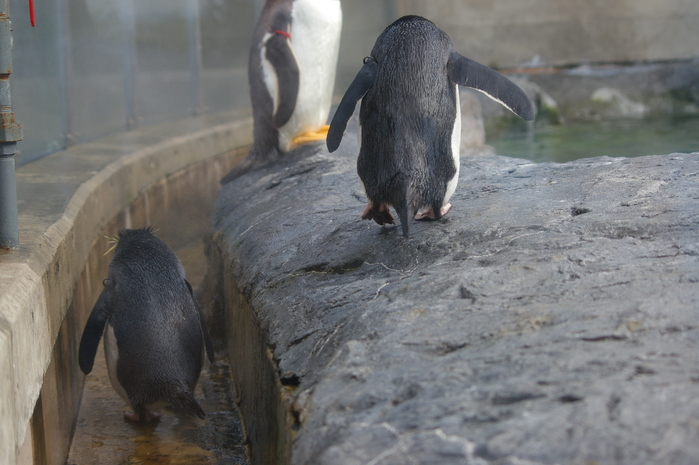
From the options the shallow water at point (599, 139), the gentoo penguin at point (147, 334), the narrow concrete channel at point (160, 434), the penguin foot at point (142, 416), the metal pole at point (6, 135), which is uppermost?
the metal pole at point (6, 135)

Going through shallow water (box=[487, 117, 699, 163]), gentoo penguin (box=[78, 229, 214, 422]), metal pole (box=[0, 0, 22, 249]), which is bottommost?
gentoo penguin (box=[78, 229, 214, 422])

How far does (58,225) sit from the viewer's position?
9.12ft

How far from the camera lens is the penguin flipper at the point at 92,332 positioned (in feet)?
8.63

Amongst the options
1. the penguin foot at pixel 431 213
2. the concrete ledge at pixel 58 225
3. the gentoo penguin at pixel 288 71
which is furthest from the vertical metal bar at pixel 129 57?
the penguin foot at pixel 431 213

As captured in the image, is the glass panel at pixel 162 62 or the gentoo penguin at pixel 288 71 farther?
the glass panel at pixel 162 62

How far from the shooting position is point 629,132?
6844mm

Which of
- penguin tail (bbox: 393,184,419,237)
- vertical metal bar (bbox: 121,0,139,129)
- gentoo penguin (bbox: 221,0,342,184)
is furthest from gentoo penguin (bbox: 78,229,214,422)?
vertical metal bar (bbox: 121,0,139,129)

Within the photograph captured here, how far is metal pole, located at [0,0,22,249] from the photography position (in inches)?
84.2

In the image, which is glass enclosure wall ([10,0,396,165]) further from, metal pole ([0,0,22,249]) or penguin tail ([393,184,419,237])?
Answer: penguin tail ([393,184,419,237])

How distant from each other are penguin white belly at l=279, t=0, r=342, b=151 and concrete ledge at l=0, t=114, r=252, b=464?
3.59 ft

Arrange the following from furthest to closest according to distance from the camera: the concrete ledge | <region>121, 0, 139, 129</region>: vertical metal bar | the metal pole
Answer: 1. <region>121, 0, 139, 129</region>: vertical metal bar
2. the metal pole
3. the concrete ledge

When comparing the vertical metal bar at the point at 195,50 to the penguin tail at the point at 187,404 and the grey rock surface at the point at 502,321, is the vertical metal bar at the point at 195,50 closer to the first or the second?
the grey rock surface at the point at 502,321

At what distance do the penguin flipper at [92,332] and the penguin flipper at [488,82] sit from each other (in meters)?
1.47

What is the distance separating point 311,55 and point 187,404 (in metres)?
2.79
